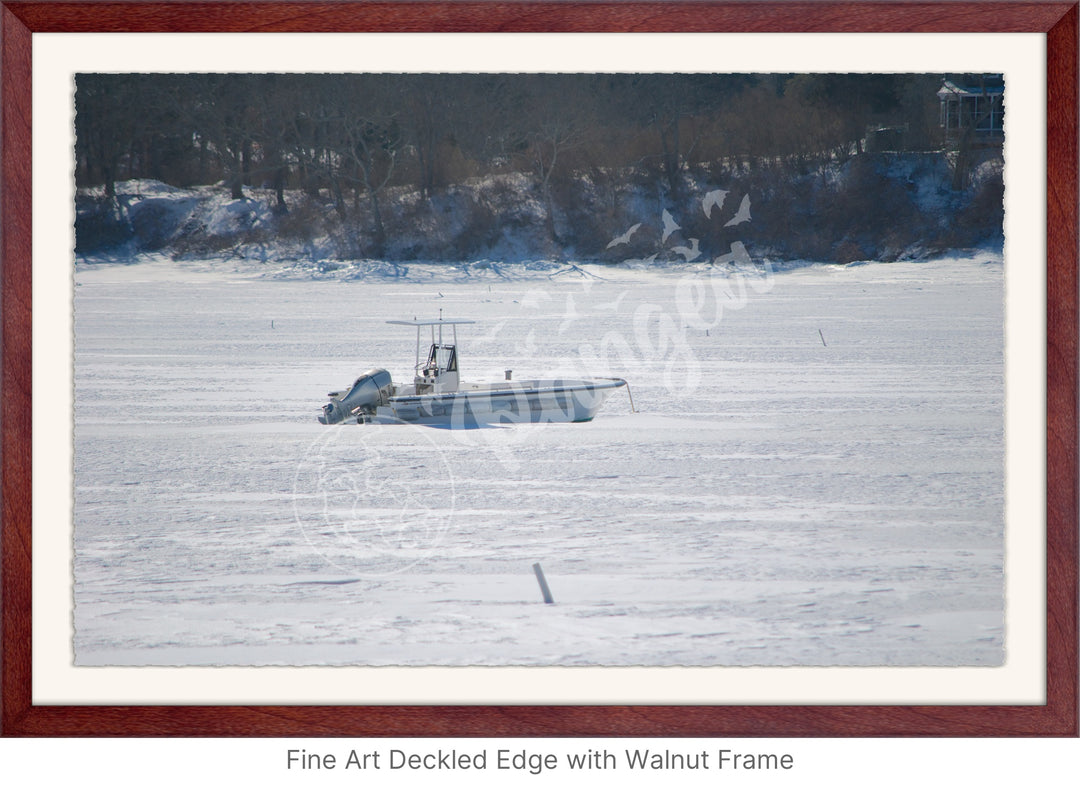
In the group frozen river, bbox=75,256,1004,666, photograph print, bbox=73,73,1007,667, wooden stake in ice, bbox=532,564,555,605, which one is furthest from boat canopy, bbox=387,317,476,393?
wooden stake in ice, bbox=532,564,555,605

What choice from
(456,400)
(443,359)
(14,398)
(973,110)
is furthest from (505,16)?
(443,359)

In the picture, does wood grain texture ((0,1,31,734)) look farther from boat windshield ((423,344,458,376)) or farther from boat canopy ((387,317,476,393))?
boat windshield ((423,344,458,376))

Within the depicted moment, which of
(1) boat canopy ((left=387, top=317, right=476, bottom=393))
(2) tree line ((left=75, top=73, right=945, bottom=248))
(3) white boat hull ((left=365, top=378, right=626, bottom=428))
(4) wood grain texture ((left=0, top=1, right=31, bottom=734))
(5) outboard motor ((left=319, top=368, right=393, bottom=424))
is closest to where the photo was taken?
(4) wood grain texture ((left=0, top=1, right=31, bottom=734))

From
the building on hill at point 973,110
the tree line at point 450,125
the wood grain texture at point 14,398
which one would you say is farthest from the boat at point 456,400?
the wood grain texture at point 14,398

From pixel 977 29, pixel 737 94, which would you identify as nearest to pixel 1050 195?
pixel 977 29

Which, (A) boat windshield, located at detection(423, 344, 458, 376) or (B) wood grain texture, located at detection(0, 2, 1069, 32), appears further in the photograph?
(A) boat windshield, located at detection(423, 344, 458, 376)

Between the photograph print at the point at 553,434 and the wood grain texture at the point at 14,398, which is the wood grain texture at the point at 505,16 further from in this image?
the wood grain texture at the point at 14,398
